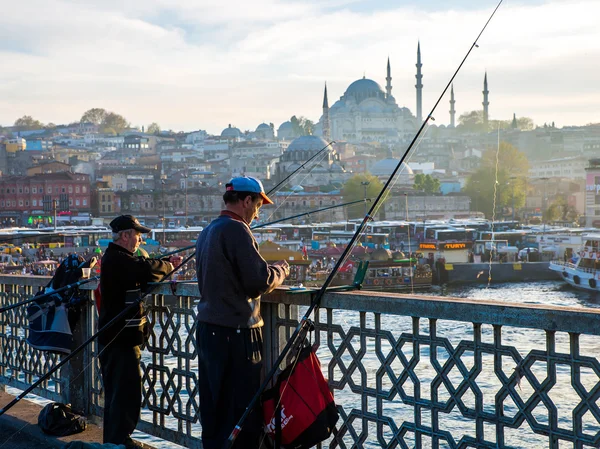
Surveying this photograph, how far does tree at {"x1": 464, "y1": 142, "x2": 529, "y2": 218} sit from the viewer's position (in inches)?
2245

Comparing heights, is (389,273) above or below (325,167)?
below

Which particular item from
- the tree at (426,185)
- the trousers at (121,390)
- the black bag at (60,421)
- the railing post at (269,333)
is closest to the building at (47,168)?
the tree at (426,185)

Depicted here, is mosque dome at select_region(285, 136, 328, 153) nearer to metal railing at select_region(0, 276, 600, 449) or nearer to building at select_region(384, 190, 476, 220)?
building at select_region(384, 190, 476, 220)

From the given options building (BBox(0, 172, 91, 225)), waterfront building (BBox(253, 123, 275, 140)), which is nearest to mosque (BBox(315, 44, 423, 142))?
waterfront building (BBox(253, 123, 275, 140))

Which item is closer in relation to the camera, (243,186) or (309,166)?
(243,186)

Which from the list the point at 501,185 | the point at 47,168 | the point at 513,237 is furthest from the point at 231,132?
the point at 513,237

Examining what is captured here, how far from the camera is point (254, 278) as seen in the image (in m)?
2.31

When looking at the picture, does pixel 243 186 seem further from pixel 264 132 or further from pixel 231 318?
pixel 264 132

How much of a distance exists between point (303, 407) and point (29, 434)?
1347 mm

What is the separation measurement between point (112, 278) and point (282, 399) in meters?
0.79

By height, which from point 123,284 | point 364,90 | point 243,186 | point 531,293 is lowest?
point 531,293

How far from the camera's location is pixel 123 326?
9.43ft

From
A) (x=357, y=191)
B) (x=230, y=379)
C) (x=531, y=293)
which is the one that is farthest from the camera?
(x=357, y=191)

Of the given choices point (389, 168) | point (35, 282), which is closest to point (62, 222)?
point (389, 168)
